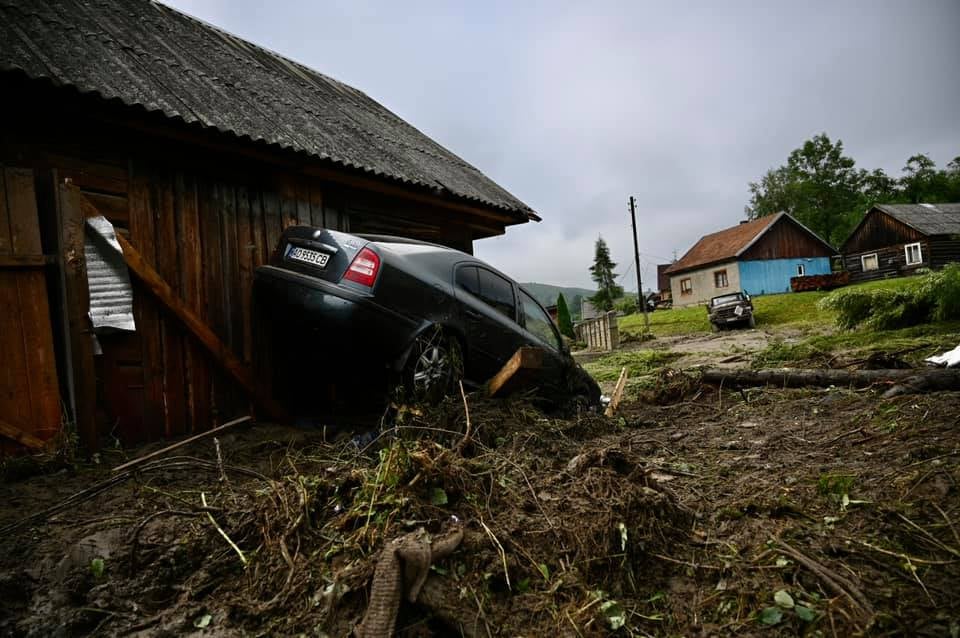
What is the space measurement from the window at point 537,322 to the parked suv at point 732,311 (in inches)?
704

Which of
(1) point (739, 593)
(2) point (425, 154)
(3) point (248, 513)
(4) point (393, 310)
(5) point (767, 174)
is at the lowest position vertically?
(1) point (739, 593)

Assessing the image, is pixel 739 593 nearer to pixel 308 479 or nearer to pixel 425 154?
pixel 308 479

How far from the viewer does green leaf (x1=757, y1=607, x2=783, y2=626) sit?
186cm

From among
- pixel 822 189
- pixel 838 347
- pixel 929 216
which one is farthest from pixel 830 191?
pixel 838 347

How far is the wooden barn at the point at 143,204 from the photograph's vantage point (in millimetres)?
3807

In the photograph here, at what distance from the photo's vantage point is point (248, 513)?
244cm

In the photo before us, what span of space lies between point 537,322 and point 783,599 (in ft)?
13.5

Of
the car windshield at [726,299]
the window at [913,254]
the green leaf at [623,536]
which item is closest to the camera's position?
the green leaf at [623,536]

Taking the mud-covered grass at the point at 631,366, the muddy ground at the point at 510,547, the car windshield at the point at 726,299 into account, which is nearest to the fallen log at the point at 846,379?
the muddy ground at the point at 510,547

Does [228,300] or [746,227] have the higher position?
[746,227]

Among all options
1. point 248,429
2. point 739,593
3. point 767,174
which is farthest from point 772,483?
point 767,174

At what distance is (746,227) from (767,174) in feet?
78.0

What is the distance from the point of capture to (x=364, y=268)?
4.03 m

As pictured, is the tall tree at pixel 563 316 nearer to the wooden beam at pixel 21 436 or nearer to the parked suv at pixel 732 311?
the parked suv at pixel 732 311
